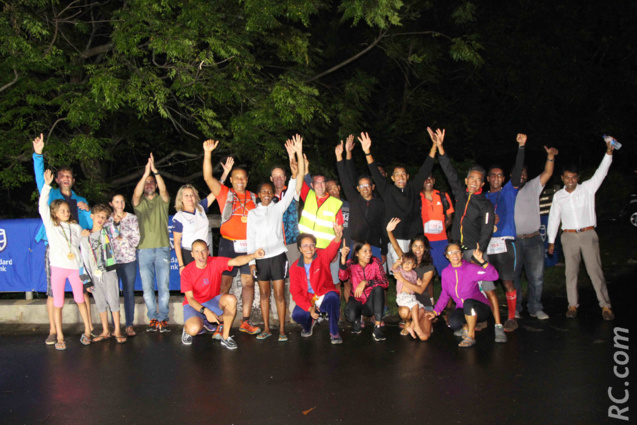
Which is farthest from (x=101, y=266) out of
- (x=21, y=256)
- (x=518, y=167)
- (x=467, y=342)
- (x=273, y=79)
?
(x=273, y=79)

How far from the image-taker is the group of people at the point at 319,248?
7.52m

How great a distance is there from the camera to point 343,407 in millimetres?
5324

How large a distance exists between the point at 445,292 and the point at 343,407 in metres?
2.65

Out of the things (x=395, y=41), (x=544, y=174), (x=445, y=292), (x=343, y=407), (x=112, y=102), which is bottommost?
(x=343, y=407)

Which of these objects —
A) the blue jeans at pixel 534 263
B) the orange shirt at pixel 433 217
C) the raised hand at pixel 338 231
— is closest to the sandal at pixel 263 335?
the raised hand at pixel 338 231

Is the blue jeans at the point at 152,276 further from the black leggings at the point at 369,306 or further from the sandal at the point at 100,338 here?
the black leggings at the point at 369,306

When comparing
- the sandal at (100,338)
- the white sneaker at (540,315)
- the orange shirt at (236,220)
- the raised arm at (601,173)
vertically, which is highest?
the raised arm at (601,173)

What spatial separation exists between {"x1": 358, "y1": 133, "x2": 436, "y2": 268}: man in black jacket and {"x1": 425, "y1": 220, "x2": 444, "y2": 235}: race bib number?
0.25 m

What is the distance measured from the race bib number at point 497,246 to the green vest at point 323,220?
76.8 inches

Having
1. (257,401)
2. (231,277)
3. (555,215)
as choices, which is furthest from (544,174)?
(257,401)

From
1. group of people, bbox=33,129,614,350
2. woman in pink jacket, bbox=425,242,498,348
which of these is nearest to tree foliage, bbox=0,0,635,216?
group of people, bbox=33,129,614,350

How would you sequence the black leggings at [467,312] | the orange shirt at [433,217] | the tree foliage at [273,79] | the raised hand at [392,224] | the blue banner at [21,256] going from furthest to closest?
the tree foliage at [273,79] < the blue banner at [21,256] < the orange shirt at [433,217] < the raised hand at [392,224] < the black leggings at [467,312]

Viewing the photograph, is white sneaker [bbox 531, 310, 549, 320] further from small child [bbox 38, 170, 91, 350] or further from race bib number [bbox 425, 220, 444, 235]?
small child [bbox 38, 170, 91, 350]

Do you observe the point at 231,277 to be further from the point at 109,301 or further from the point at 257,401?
the point at 257,401
